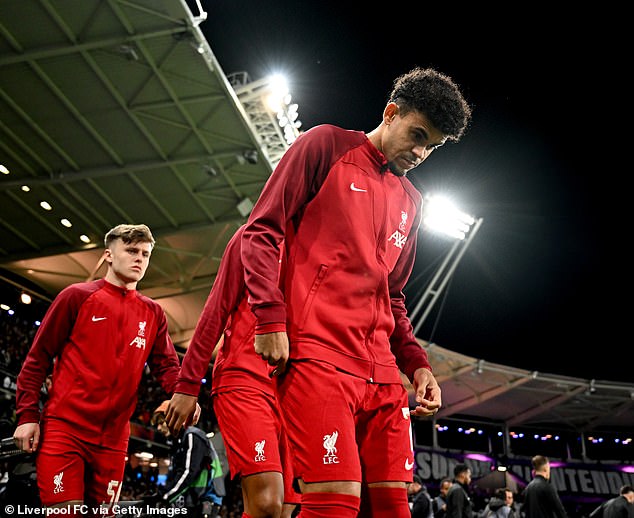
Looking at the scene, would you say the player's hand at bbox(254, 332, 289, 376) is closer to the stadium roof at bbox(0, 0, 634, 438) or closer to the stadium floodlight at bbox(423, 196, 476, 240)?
the stadium roof at bbox(0, 0, 634, 438)

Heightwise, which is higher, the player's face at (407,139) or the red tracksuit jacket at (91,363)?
the player's face at (407,139)

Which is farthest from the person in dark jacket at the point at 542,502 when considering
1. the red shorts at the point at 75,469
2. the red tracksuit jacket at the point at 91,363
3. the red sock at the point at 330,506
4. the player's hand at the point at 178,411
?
the red sock at the point at 330,506

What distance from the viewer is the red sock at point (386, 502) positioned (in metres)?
2.10

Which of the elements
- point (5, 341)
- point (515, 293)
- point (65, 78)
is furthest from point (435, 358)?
point (65, 78)

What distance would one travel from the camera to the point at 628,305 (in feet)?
96.2

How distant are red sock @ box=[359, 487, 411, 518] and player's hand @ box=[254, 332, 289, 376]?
1.78 feet

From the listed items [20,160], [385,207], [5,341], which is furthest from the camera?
[5,341]

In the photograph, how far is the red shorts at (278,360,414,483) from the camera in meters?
1.92

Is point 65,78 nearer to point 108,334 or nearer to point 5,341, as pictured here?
point 5,341

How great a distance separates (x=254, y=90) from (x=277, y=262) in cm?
1438

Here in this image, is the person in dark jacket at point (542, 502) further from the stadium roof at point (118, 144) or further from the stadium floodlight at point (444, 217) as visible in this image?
the stadium floodlight at point (444, 217)

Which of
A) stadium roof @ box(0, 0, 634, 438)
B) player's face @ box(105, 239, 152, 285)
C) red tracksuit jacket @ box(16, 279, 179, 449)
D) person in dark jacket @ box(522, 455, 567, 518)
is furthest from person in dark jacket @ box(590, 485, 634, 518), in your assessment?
player's face @ box(105, 239, 152, 285)

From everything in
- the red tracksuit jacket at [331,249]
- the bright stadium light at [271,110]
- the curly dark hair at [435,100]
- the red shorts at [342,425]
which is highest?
the bright stadium light at [271,110]

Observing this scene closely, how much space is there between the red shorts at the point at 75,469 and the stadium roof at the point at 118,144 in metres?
8.40
